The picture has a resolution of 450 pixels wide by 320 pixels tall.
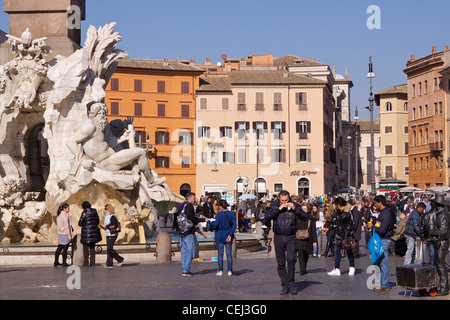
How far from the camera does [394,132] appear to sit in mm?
99438

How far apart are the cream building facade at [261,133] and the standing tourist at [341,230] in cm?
5798

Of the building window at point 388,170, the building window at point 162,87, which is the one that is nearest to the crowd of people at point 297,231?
the building window at point 162,87

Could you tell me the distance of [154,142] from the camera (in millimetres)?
72688

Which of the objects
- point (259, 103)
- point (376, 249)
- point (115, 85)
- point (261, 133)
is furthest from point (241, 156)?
point (376, 249)

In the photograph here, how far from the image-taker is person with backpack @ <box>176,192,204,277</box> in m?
15.1

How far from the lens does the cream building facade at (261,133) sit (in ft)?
244

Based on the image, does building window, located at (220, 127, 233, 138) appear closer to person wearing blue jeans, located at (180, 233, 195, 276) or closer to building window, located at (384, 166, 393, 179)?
building window, located at (384, 166, 393, 179)

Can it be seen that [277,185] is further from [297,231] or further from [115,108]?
[297,231]

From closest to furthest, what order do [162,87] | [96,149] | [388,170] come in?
[96,149] < [162,87] < [388,170]

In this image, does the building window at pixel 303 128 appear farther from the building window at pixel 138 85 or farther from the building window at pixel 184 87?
the building window at pixel 138 85

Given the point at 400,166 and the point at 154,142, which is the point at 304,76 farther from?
the point at 400,166

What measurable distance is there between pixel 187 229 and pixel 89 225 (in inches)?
91.6

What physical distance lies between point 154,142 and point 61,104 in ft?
174

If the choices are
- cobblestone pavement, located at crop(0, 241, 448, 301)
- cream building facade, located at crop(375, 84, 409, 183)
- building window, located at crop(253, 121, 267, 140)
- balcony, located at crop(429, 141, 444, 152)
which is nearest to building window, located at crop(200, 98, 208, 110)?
building window, located at crop(253, 121, 267, 140)
